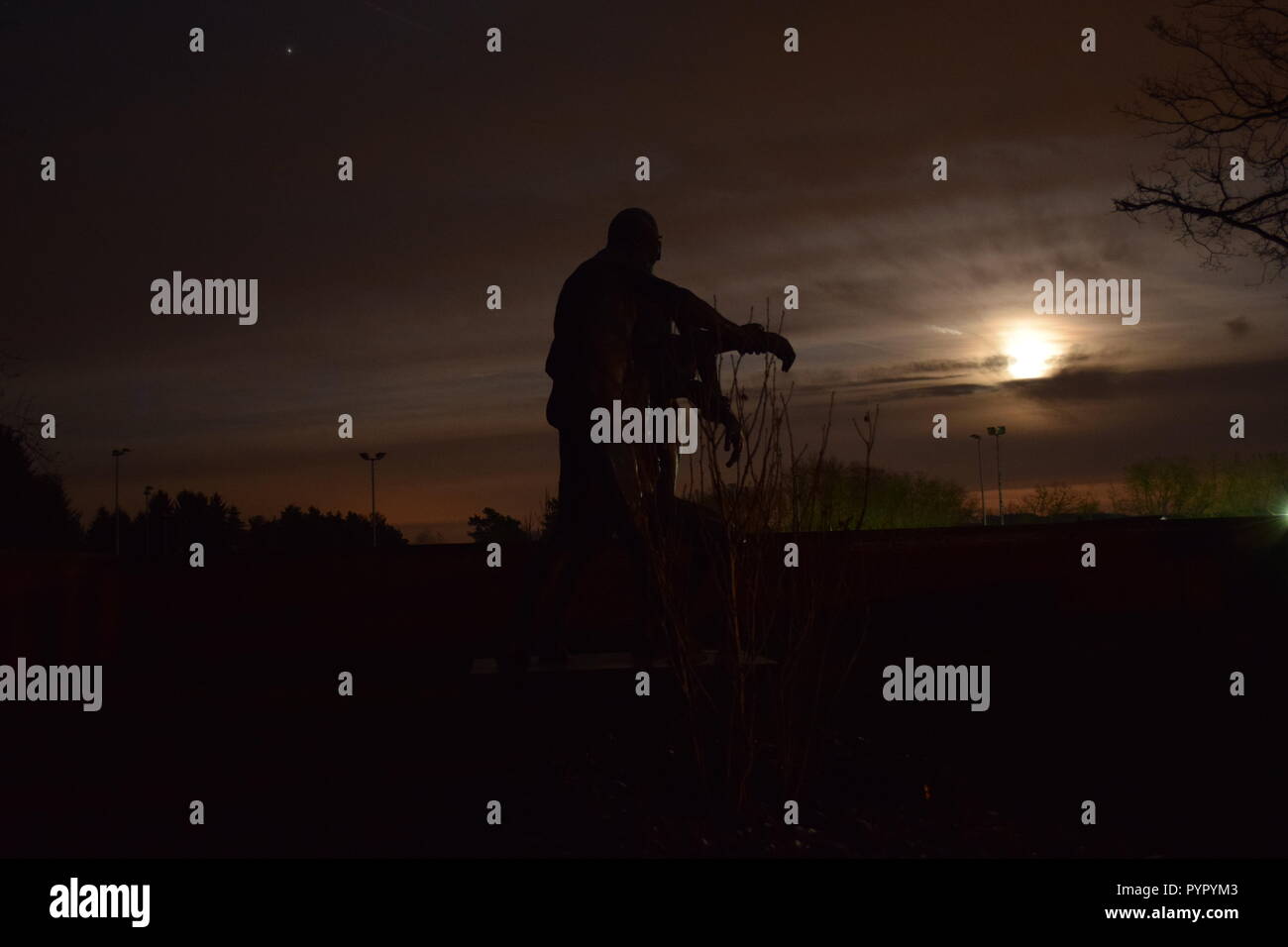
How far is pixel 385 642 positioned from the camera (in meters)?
11.0

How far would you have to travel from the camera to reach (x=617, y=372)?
6461 millimetres

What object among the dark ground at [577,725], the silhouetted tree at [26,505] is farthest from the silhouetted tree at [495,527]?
the silhouetted tree at [26,505]

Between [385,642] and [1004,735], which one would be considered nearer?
[1004,735]

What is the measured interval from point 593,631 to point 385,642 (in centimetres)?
183

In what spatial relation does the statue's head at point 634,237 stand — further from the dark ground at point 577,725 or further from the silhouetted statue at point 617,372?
the dark ground at point 577,725

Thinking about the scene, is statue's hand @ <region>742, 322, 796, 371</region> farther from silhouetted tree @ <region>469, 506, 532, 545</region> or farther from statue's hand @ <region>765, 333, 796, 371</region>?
silhouetted tree @ <region>469, 506, 532, 545</region>

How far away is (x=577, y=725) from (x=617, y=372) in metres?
1.79

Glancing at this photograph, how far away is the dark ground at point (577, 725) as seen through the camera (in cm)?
507

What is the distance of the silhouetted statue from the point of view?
244 inches

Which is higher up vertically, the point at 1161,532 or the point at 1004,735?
the point at 1161,532
